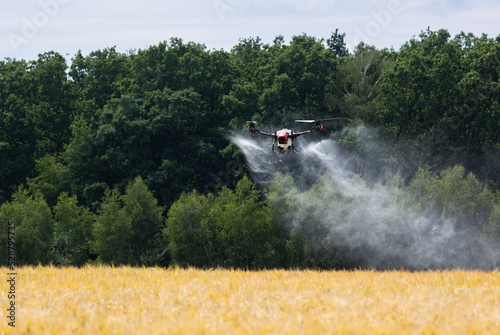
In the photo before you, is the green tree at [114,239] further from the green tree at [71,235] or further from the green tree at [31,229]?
the green tree at [31,229]

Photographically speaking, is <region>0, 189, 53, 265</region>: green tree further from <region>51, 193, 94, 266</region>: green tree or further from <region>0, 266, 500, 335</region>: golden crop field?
<region>0, 266, 500, 335</region>: golden crop field

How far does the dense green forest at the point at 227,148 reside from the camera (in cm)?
6638

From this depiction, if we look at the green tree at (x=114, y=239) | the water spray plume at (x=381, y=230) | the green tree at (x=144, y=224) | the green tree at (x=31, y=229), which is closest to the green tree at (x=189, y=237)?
the green tree at (x=144, y=224)

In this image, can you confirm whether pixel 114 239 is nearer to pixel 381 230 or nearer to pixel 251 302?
pixel 381 230

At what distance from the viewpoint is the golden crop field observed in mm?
19375

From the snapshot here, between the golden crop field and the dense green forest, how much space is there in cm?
3170

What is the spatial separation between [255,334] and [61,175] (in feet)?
233

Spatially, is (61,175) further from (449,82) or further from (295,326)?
(295,326)

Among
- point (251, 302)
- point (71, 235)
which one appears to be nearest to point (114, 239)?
point (71, 235)

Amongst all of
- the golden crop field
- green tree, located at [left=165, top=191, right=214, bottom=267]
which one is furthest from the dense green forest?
the golden crop field

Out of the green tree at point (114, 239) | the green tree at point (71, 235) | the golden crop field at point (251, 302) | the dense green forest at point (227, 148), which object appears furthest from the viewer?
the green tree at point (71, 235)

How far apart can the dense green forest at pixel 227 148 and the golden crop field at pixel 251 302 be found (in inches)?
1248

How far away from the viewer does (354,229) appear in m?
65.4

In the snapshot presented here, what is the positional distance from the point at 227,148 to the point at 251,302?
56.5 m
